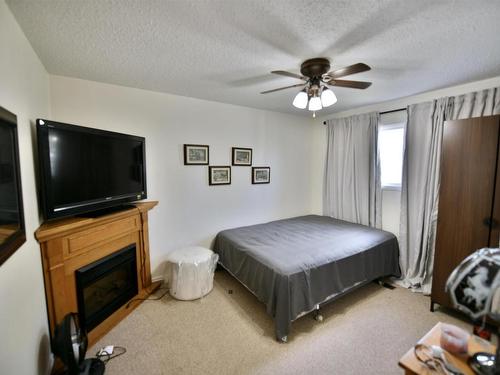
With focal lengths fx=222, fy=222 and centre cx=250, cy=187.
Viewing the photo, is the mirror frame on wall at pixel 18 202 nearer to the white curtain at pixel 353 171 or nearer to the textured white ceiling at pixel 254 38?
the textured white ceiling at pixel 254 38

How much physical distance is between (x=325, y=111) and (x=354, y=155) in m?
0.87

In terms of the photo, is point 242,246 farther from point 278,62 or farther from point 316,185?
point 316,185

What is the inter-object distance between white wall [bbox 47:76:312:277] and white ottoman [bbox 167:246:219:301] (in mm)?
422

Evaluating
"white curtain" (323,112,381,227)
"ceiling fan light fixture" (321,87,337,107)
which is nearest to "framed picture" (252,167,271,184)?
"white curtain" (323,112,381,227)

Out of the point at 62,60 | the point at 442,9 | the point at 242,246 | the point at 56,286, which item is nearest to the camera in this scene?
the point at 442,9

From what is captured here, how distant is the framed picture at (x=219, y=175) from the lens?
3.06 meters

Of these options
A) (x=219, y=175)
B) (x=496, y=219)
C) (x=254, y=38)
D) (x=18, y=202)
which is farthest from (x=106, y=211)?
(x=496, y=219)

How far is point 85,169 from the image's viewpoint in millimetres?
1840

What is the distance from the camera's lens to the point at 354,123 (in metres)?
3.31

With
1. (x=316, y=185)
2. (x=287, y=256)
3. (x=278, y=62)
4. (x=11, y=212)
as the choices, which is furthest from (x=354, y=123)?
(x=11, y=212)

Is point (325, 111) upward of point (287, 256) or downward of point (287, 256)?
upward

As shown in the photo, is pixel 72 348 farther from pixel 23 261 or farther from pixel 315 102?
pixel 315 102

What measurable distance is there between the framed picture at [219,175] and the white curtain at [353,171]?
1.72 metres

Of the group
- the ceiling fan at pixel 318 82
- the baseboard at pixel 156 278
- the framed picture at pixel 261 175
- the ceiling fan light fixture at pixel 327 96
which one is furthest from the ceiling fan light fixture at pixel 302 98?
the baseboard at pixel 156 278
